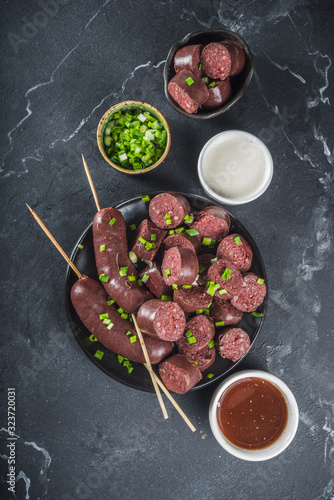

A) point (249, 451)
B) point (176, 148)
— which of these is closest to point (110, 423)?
point (249, 451)

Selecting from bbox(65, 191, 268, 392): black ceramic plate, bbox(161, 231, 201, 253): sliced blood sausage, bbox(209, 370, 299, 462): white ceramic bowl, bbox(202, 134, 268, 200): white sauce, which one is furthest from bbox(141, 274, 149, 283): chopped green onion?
bbox(209, 370, 299, 462): white ceramic bowl

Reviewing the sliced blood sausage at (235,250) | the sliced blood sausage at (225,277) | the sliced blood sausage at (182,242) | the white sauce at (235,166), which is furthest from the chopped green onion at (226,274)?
the white sauce at (235,166)

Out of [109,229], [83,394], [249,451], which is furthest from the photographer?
[83,394]

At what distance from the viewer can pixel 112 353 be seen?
3.02 m

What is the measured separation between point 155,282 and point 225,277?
1.53ft

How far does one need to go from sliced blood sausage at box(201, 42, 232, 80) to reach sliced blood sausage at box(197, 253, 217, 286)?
1199 mm

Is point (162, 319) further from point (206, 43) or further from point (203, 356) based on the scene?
point (206, 43)

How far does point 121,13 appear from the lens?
3.34m

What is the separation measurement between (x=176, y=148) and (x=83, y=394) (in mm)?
1994

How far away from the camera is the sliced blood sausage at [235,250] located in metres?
2.96

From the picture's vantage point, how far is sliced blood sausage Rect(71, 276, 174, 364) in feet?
9.30

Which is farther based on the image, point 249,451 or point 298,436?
point 298,436

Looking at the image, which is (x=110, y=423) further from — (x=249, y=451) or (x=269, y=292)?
(x=269, y=292)

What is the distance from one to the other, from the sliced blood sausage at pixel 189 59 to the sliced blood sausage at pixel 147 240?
104 centimetres
